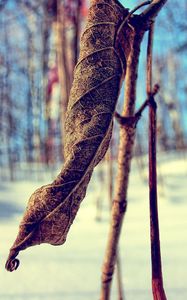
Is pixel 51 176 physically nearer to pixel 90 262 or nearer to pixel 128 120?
pixel 90 262

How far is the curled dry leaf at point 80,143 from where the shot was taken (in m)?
0.30

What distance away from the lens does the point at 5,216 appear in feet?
10.8

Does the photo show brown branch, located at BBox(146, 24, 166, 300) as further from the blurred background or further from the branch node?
the blurred background

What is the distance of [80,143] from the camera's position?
311 millimetres

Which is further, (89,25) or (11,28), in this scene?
(11,28)

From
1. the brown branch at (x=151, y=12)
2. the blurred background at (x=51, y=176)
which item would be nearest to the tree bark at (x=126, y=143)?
the brown branch at (x=151, y=12)

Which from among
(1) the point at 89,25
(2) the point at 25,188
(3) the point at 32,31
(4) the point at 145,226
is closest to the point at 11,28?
(3) the point at 32,31

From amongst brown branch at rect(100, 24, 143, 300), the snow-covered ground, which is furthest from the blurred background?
brown branch at rect(100, 24, 143, 300)

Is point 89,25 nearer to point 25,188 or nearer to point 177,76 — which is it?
point 25,188

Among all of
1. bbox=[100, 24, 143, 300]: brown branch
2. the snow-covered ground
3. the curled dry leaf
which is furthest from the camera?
the snow-covered ground

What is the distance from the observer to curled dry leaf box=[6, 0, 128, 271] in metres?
0.30

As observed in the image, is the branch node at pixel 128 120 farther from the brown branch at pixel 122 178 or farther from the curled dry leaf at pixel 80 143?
the curled dry leaf at pixel 80 143

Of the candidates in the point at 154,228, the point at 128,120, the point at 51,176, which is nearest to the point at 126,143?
the point at 128,120

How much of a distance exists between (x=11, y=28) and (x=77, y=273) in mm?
8131
